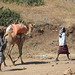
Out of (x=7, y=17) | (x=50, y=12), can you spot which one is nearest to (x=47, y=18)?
(x=50, y=12)

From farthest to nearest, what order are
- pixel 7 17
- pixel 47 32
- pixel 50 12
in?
pixel 50 12
pixel 47 32
pixel 7 17

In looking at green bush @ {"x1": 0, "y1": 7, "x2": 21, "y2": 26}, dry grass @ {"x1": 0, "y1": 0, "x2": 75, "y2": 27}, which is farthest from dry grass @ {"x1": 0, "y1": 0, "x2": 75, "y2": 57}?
green bush @ {"x1": 0, "y1": 7, "x2": 21, "y2": 26}

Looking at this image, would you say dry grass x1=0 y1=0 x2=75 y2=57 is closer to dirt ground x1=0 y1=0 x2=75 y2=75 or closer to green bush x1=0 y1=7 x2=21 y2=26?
dirt ground x1=0 y1=0 x2=75 y2=75

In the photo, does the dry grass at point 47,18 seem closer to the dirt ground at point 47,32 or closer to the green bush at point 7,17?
the dirt ground at point 47,32

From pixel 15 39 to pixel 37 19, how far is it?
950cm

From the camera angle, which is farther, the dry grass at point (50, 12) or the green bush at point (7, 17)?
the dry grass at point (50, 12)

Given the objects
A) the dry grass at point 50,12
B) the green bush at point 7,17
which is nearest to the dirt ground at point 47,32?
the dry grass at point 50,12

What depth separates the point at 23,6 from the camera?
25.3 meters

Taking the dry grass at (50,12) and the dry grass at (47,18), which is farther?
the dry grass at (50,12)

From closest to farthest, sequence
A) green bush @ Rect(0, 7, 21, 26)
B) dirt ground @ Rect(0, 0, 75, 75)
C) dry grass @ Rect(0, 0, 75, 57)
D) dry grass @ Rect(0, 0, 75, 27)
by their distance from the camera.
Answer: dirt ground @ Rect(0, 0, 75, 75) < dry grass @ Rect(0, 0, 75, 57) < green bush @ Rect(0, 7, 21, 26) < dry grass @ Rect(0, 0, 75, 27)

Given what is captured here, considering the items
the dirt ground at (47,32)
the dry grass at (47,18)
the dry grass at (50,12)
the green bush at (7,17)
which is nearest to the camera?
the dirt ground at (47,32)

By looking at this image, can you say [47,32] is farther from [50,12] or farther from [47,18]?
[50,12]

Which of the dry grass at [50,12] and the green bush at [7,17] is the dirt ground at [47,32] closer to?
the dry grass at [50,12]

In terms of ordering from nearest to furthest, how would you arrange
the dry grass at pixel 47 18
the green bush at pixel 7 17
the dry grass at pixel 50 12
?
the dry grass at pixel 47 18
the green bush at pixel 7 17
the dry grass at pixel 50 12
